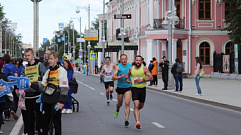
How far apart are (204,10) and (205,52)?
390 cm

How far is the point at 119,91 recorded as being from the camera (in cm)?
1248

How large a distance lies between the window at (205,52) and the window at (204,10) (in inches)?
96.3

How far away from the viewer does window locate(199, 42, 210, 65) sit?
4684 cm

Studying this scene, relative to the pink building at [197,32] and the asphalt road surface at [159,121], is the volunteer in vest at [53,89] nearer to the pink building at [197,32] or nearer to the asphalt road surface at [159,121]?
the asphalt road surface at [159,121]

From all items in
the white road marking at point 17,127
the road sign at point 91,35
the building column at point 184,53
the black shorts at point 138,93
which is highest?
the road sign at point 91,35

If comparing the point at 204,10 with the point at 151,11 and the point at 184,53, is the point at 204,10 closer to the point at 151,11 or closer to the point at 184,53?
the point at 184,53

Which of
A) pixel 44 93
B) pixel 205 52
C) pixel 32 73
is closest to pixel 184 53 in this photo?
pixel 205 52

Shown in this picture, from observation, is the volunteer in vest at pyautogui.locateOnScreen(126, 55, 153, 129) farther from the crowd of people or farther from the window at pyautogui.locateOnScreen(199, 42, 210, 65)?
the window at pyautogui.locateOnScreen(199, 42, 210, 65)

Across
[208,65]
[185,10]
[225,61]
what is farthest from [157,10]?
[225,61]

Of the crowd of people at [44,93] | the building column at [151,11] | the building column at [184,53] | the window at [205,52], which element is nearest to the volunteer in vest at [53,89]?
the crowd of people at [44,93]

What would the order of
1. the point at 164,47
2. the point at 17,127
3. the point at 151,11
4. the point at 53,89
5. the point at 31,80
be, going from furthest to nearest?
the point at 151,11, the point at 164,47, the point at 17,127, the point at 31,80, the point at 53,89

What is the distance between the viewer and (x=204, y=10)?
153ft

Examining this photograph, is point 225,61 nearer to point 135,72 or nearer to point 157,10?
point 157,10

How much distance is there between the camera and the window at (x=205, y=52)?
154ft
